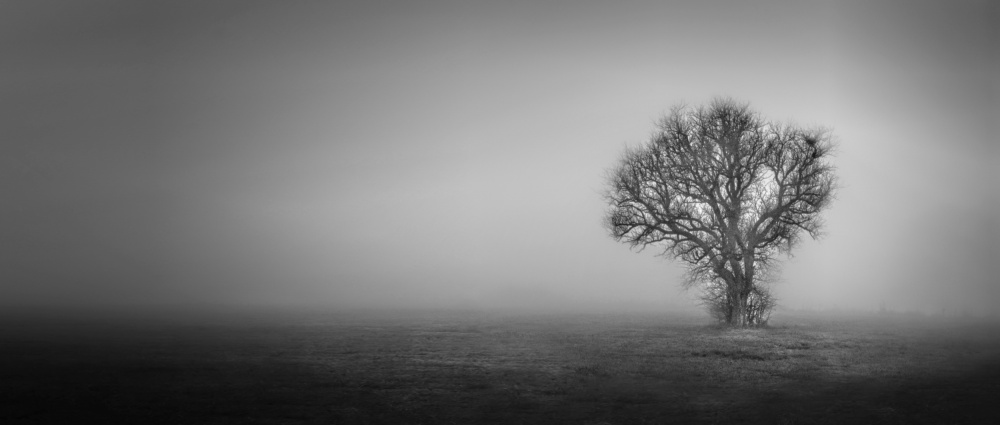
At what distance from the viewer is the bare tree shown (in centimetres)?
3841

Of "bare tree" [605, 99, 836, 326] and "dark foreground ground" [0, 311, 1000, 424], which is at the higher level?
"bare tree" [605, 99, 836, 326]

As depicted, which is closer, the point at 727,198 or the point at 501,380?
the point at 501,380

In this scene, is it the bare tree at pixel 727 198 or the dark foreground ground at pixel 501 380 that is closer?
the dark foreground ground at pixel 501 380

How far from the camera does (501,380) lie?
647 inches

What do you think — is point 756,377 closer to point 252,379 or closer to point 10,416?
point 252,379

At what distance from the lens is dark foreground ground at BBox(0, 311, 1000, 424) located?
490 inches

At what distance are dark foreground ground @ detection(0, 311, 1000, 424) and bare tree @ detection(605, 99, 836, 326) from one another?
10458 millimetres

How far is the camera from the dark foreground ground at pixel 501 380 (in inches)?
490

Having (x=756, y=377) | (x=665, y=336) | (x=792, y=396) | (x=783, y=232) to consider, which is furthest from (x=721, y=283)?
(x=792, y=396)

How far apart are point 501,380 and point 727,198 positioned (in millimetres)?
27029

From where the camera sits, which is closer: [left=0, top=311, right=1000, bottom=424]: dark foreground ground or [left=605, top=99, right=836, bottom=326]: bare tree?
[left=0, top=311, right=1000, bottom=424]: dark foreground ground

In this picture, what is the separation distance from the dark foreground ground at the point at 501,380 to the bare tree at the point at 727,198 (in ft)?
34.3

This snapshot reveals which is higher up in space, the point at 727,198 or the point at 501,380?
the point at 727,198

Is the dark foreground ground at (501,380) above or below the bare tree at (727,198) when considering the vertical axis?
below
